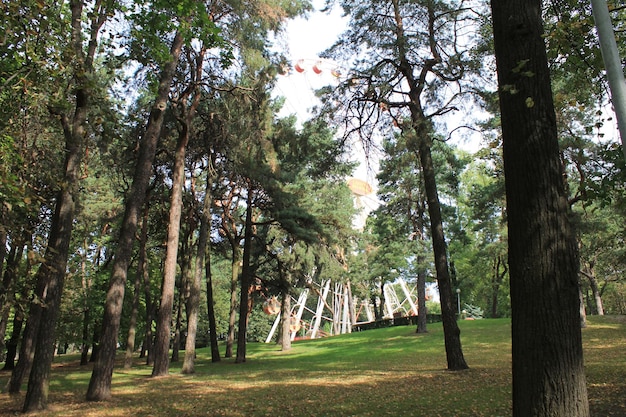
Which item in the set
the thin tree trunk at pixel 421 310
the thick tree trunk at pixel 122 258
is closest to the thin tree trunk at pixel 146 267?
the thick tree trunk at pixel 122 258

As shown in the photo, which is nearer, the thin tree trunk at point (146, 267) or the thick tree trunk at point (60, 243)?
the thick tree trunk at point (60, 243)

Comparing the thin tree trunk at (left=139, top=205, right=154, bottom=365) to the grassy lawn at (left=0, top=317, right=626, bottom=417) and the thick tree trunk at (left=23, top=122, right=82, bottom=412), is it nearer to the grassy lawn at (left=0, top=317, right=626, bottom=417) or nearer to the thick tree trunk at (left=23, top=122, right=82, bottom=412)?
the grassy lawn at (left=0, top=317, right=626, bottom=417)

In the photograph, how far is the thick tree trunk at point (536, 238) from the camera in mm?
3293

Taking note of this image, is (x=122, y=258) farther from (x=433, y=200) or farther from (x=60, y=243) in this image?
(x=433, y=200)

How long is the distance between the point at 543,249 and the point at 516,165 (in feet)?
2.43

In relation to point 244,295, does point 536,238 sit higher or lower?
lower

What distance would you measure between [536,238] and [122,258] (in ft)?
31.2

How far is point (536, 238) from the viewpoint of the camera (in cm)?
350

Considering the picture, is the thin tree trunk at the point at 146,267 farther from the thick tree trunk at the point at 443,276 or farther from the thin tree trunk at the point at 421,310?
the thin tree trunk at the point at 421,310

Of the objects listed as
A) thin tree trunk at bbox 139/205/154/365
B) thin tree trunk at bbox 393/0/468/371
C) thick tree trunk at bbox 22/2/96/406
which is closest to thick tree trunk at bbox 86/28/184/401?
thick tree trunk at bbox 22/2/96/406

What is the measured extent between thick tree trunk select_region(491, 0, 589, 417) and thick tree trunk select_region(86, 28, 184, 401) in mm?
8000

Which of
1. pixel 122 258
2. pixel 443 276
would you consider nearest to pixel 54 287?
pixel 122 258

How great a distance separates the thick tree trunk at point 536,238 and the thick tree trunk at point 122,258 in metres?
8.00

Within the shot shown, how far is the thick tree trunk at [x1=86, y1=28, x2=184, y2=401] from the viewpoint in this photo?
9.86 meters
